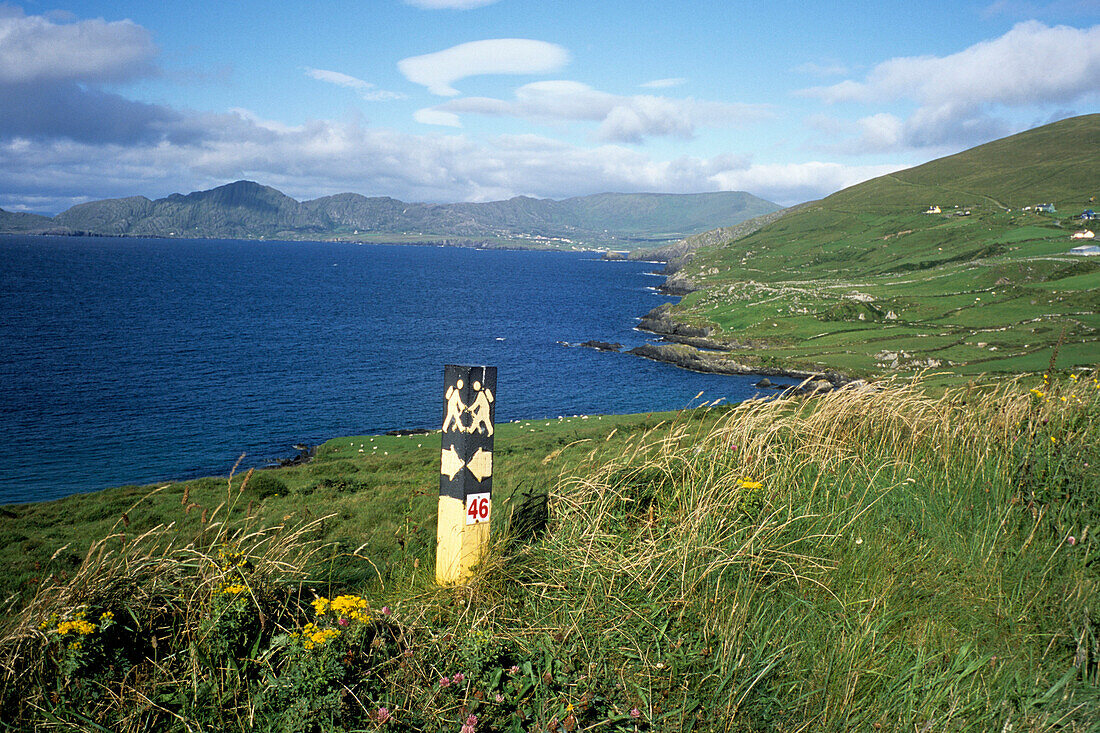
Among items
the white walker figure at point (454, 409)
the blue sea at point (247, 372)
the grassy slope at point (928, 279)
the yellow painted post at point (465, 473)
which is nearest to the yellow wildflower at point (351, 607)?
the yellow painted post at point (465, 473)

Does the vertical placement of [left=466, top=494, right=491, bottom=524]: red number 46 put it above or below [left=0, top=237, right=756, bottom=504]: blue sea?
above

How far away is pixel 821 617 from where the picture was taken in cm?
472

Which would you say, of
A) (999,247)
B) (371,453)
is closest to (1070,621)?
(371,453)

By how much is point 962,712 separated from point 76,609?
5354 millimetres

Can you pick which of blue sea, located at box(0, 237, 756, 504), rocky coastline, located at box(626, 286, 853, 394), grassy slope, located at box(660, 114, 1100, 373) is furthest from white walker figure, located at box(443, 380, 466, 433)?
rocky coastline, located at box(626, 286, 853, 394)

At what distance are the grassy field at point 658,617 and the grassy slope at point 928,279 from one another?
358 centimetres

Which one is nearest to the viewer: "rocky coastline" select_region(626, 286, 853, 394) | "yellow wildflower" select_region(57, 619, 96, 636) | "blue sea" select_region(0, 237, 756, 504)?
"yellow wildflower" select_region(57, 619, 96, 636)

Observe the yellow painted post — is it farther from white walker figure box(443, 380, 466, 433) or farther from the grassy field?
the grassy field

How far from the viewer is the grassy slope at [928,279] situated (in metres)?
61.9

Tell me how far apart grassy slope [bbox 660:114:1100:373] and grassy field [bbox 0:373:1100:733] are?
11.7ft

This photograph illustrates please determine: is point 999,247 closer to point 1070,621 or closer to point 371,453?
point 371,453

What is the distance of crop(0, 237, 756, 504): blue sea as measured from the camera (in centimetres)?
3653

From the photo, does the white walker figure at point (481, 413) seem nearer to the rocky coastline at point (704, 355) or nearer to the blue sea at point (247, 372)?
the blue sea at point (247, 372)

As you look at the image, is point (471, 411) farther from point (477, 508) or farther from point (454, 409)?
point (477, 508)
